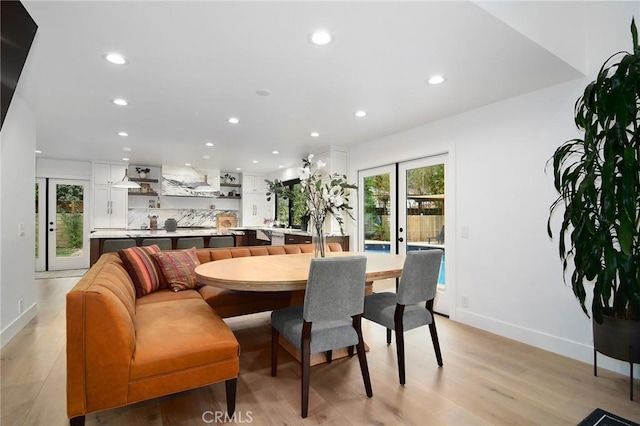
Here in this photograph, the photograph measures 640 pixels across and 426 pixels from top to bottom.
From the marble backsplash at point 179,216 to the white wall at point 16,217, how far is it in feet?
13.3

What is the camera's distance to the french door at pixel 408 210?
3929mm

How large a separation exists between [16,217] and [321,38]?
3467 millimetres

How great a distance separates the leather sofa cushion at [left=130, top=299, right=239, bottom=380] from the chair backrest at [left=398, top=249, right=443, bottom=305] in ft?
3.91

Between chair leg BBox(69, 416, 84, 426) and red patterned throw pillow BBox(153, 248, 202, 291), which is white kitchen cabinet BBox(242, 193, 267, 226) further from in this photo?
chair leg BBox(69, 416, 84, 426)

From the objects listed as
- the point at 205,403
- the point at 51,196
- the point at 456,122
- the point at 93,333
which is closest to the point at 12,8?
the point at 93,333

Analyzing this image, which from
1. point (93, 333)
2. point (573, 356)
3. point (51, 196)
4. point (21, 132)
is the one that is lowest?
point (573, 356)

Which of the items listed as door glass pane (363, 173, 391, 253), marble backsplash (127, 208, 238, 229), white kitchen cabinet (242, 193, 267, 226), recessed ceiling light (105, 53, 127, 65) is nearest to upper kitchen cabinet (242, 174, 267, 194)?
white kitchen cabinet (242, 193, 267, 226)

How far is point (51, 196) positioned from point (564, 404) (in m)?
8.61

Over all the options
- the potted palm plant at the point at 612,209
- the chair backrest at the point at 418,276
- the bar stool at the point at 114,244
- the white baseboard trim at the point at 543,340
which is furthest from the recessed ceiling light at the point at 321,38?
the bar stool at the point at 114,244

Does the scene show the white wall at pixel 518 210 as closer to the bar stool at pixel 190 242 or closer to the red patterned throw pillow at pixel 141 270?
the red patterned throw pillow at pixel 141 270

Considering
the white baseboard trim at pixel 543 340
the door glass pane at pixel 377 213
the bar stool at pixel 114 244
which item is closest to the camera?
the white baseboard trim at pixel 543 340

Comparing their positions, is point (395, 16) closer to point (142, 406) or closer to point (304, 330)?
point (304, 330)

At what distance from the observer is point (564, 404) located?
2.00 m

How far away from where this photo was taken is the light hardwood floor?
186cm
